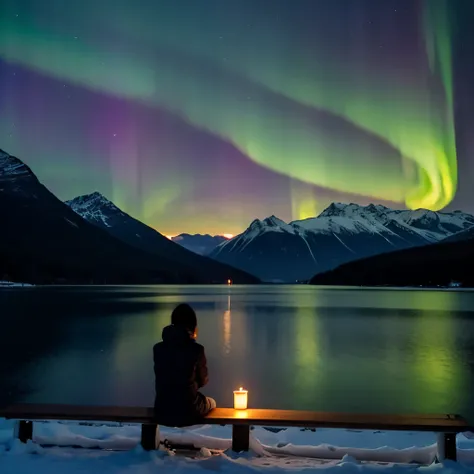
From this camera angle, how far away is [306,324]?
43.7 metres

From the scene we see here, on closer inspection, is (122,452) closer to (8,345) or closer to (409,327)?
(8,345)

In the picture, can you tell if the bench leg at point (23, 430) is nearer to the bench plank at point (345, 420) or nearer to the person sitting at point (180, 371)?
the person sitting at point (180, 371)

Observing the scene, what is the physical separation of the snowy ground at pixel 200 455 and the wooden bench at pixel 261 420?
21 cm

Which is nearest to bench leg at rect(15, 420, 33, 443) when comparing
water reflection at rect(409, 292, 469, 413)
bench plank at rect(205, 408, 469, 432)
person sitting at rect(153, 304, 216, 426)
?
person sitting at rect(153, 304, 216, 426)

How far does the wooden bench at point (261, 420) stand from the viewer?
5758 mm

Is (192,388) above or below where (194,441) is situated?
above

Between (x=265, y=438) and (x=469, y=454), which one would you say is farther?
(x=265, y=438)

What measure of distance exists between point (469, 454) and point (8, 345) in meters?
24.9

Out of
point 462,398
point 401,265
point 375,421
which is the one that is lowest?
point 462,398

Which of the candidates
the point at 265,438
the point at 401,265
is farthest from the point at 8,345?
the point at 401,265

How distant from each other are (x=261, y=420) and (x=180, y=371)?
1.03 meters

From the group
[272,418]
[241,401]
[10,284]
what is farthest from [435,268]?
[272,418]

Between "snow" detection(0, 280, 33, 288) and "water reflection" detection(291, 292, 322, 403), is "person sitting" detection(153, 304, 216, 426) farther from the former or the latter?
"snow" detection(0, 280, 33, 288)

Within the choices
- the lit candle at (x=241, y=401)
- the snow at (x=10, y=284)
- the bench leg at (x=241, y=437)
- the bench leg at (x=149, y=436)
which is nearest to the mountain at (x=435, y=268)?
the snow at (x=10, y=284)
